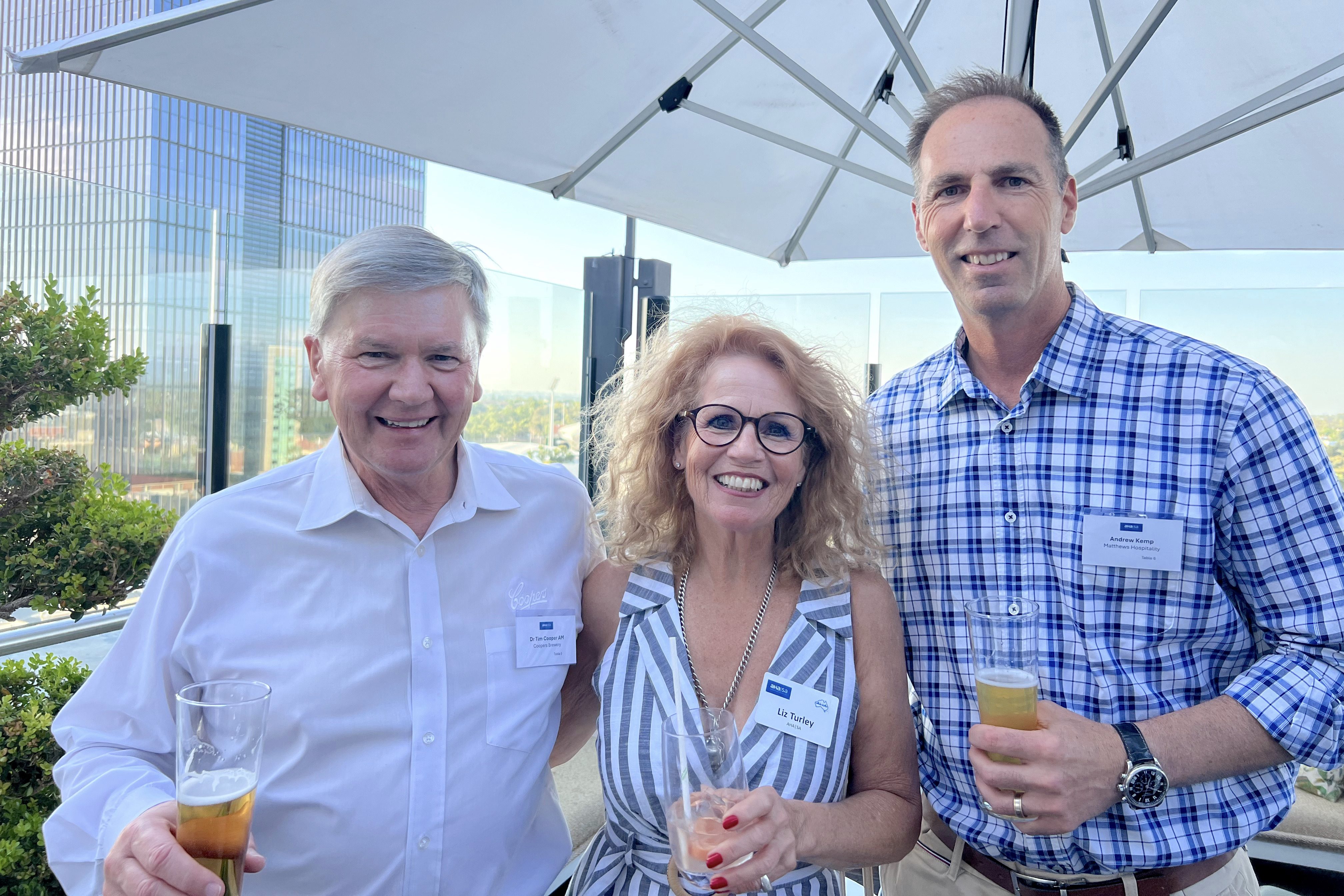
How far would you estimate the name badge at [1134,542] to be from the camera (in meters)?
1.69

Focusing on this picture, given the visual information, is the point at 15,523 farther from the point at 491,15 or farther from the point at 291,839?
the point at 491,15

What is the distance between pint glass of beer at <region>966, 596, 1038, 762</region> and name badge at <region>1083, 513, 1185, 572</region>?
38 cm

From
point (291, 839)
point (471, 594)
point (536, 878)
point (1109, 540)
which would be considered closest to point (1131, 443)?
point (1109, 540)

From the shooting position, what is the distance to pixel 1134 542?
1713 mm

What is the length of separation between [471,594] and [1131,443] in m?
1.42

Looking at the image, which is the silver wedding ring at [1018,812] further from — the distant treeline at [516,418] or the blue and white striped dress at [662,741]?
the distant treeline at [516,418]

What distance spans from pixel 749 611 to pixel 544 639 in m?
0.48

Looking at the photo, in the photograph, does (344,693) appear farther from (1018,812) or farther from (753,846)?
(1018,812)

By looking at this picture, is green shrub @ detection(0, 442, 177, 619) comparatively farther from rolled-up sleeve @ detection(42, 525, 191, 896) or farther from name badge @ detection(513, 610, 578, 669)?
name badge @ detection(513, 610, 578, 669)

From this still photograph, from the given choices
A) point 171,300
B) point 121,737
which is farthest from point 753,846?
point 171,300

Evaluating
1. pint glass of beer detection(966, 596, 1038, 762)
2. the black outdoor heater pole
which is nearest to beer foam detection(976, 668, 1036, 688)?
pint glass of beer detection(966, 596, 1038, 762)

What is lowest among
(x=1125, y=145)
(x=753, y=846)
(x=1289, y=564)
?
(x=753, y=846)

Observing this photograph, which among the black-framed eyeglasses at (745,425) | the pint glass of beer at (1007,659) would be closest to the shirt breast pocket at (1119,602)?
the pint glass of beer at (1007,659)

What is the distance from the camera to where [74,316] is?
9.18 ft
